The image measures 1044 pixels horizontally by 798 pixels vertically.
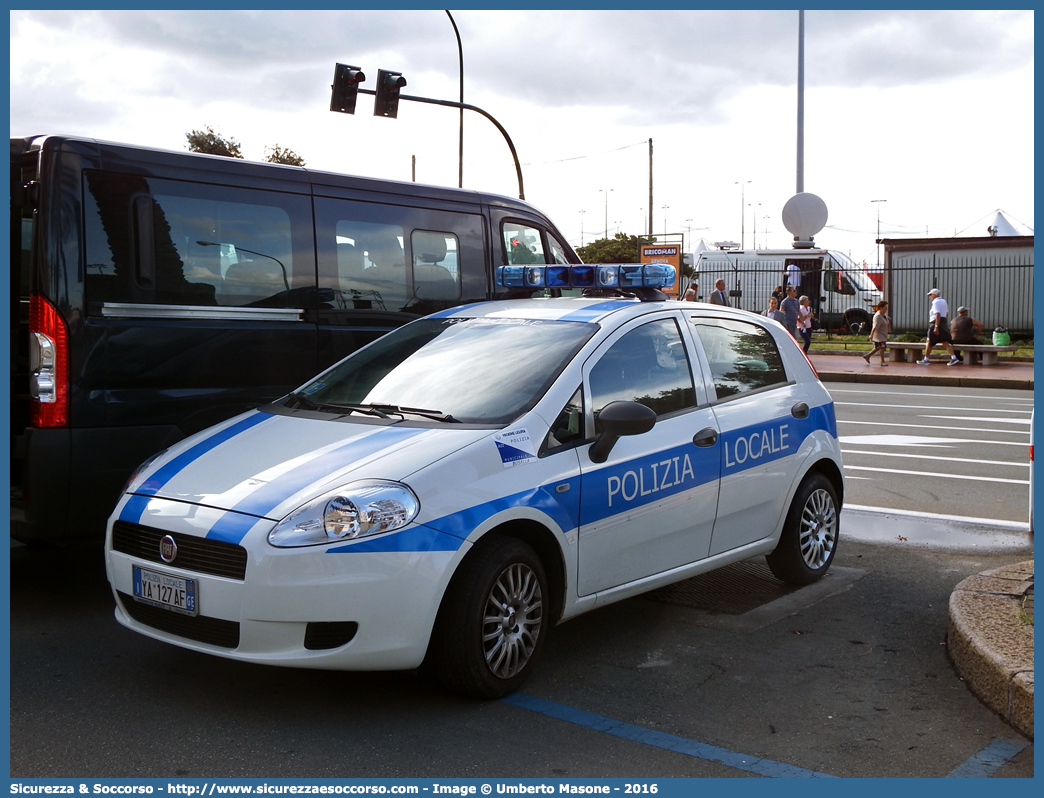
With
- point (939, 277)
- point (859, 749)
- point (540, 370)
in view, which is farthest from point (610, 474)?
point (939, 277)

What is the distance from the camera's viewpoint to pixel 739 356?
5750 mm

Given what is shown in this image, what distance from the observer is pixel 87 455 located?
5293 millimetres

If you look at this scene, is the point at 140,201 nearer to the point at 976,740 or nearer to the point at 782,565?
the point at 782,565

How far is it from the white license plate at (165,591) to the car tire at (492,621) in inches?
36.1

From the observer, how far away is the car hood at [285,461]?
4039mm

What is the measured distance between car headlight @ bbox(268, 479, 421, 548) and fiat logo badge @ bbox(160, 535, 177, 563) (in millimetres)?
464

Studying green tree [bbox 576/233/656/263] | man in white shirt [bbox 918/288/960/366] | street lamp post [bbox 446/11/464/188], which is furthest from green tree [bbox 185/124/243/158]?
green tree [bbox 576/233/656/263]

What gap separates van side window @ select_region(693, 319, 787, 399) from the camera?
18.2 feet

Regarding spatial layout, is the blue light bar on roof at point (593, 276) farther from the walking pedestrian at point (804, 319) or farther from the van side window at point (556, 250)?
the walking pedestrian at point (804, 319)

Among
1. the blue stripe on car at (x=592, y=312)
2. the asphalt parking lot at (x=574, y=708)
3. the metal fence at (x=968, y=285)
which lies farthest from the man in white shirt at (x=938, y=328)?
the blue stripe on car at (x=592, y=312)

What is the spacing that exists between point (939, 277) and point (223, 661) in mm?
28122

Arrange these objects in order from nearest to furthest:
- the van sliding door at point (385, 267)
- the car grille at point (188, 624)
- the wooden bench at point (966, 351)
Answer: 1. the car grille at point (188, 624)
2. the van sliding door at point (385, 267)
3. the wooden bench at point (966, 351)

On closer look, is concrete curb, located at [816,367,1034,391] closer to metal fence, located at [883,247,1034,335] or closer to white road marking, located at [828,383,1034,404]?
white road marking, located at [828,383,1034,404]

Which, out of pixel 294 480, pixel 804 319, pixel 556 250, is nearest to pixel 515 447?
pixel 294 480
